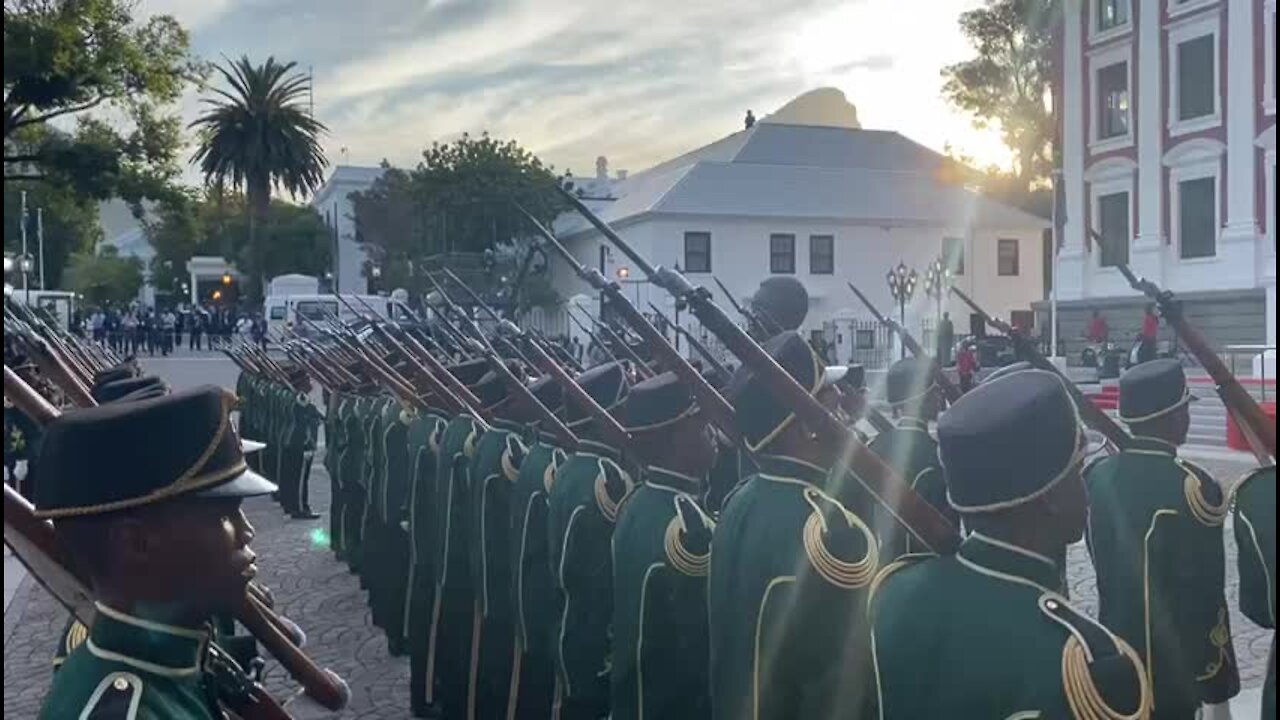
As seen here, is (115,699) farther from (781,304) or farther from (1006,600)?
(781,304)

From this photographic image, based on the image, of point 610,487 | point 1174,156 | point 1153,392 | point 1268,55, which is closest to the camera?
point 610,487

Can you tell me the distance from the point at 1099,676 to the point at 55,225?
50234 millimetres

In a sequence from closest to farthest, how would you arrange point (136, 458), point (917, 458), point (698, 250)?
1. point (136, 458)
2. point (917, 458)
3. point (698, 250)

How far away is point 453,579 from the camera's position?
20.1 ft

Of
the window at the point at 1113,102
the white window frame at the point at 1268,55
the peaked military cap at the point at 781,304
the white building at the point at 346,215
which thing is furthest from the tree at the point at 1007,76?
the peaked military cap at the point at 781,304

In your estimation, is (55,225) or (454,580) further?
(55,225)

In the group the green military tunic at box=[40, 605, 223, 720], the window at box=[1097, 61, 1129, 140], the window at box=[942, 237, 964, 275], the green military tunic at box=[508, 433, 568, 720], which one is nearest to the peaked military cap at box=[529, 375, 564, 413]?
the green military tunic at box=[508, 433, 568, 720]

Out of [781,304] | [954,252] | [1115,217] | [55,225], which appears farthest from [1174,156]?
[55,225]

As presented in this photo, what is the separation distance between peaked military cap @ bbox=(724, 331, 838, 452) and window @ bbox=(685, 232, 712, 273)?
39231mm

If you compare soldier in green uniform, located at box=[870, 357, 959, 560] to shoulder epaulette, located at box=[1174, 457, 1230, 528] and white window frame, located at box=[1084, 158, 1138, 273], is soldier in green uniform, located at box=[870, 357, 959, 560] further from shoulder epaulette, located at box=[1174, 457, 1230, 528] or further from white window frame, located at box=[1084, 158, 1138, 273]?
white window frame, located at box=[1084, 158, 1138, 273]

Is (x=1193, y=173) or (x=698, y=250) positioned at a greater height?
(x=1193, y=173)

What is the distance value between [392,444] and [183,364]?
32440 millimetres

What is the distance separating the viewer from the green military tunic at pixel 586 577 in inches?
Result: 169

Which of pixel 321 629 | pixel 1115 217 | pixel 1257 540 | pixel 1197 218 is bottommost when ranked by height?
pixel 321 629
